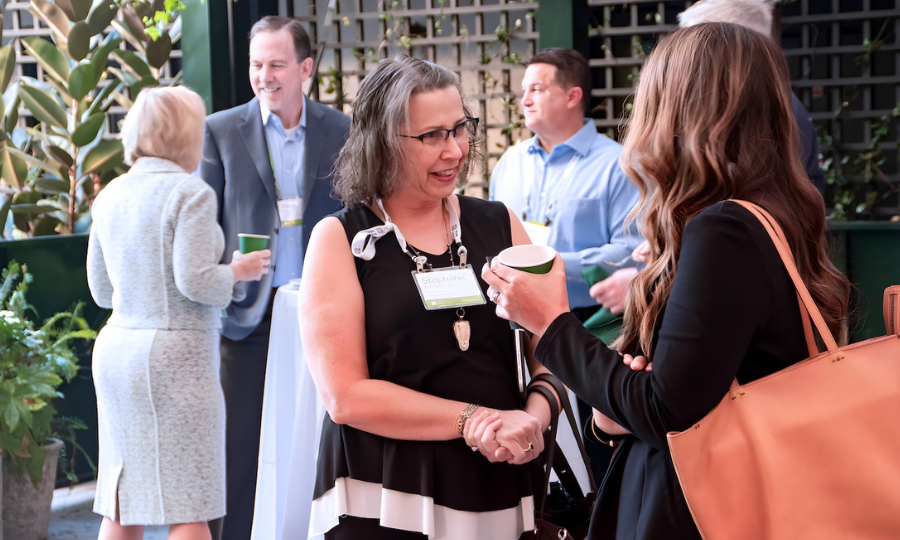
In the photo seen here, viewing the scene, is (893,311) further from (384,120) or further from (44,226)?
(44,226)

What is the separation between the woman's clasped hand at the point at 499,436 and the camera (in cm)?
143

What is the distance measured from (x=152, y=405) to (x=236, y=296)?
0.69 meters

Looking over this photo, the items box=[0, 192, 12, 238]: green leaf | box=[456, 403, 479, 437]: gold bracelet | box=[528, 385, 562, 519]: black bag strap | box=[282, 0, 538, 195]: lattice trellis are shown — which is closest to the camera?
box=[528, 385, 562, 519]: black bag strap

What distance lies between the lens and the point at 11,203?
4129mm

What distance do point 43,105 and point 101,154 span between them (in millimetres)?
356

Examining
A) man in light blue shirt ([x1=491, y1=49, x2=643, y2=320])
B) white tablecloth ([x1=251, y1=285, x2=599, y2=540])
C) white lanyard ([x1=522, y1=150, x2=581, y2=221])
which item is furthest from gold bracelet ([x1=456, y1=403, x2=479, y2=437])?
white lanyard ([x1=522, y1=150, x2=581, y2=221])

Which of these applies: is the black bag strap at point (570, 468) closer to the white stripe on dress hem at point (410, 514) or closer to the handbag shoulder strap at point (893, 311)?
the white stripe on dress hem at point (410, 514)

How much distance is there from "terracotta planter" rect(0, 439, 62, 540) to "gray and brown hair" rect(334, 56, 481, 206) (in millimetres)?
2584

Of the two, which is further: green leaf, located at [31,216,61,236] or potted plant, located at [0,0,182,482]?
green leaf, located at [31,216,61,236]

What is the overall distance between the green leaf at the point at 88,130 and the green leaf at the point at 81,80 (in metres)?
0.13

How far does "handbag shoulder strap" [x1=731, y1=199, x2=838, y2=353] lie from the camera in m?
1.02

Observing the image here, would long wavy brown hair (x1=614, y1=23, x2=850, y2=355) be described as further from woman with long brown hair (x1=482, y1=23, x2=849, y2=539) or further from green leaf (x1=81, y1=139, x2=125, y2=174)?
green leaf (x1=81, y1=139, x2=125, y2=174)

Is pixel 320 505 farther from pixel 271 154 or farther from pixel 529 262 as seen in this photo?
pixel 271 154

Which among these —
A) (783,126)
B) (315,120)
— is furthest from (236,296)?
Answer: (783,126)
